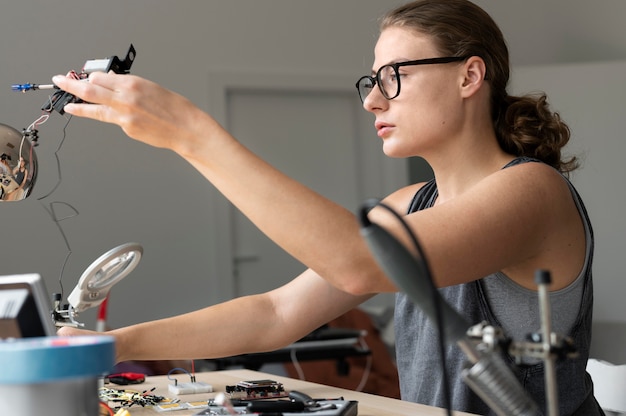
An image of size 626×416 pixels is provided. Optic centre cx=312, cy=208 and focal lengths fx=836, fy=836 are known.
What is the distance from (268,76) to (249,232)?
3.21ft

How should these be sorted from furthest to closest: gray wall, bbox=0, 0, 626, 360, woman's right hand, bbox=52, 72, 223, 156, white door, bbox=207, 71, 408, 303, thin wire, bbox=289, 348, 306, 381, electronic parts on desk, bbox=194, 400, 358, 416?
1. white door, bbox=207, 71, 408, 303
2. gray wall, bbox=0, 0, 626, 360
3. thin wire, bbox=289, 348, 306, 381
4. electronic parts on desk, bbox=194, 400, 358, 416
5. woman's right hand, bbox=52, 72, 223, 156

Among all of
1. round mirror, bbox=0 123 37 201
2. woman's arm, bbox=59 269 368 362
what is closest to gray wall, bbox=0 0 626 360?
woman's arm, bbox=59 269 368 362

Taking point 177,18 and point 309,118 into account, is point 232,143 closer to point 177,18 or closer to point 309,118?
point 177,18

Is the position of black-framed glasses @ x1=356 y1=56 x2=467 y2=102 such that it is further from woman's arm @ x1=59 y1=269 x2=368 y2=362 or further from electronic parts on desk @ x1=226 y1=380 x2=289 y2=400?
electronic parts on desk @ x1=226 y1=380 x2=289 y2=400

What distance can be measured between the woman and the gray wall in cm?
304

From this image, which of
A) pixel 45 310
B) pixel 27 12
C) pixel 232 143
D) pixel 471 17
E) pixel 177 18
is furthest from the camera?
pixel 177 18

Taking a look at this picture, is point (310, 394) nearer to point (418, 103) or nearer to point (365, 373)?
point (418, 103)

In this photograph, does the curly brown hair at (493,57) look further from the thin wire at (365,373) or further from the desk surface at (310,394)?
the thin wire at (365,373)

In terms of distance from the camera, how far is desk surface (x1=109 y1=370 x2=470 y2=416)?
4.50ft

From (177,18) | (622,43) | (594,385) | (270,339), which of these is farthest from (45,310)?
(622,43)

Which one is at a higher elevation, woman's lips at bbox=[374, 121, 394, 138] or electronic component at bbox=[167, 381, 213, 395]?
woman's lips at bbox=[374, 121, 394, 138]

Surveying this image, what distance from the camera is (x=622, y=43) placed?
19.2ft

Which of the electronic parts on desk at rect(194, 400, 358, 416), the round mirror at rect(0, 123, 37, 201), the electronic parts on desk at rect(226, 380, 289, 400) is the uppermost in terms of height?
the round mirror at rect(0, 123, 37, 201)

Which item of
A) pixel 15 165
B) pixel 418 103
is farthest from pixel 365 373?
pixel 15 165
